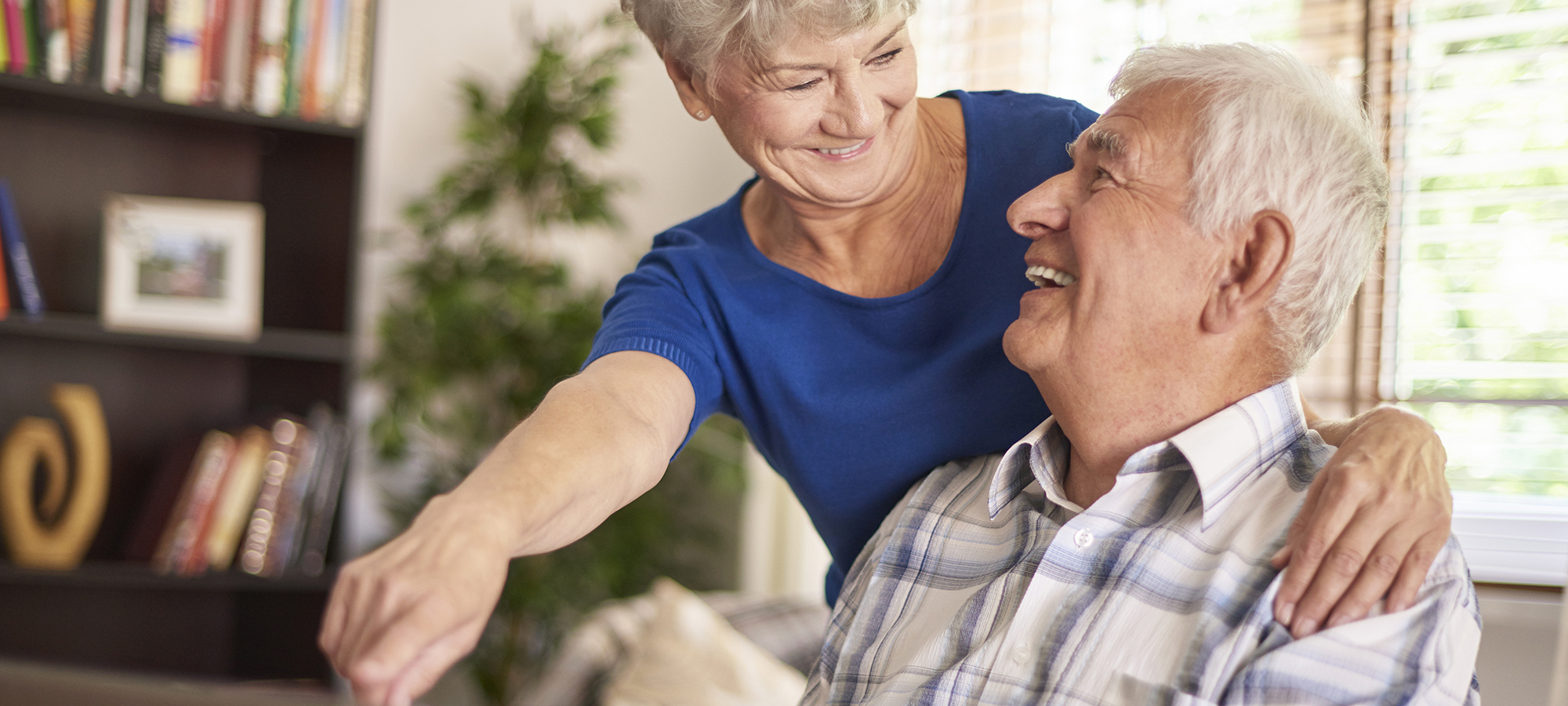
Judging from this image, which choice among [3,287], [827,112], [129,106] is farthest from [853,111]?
[3,287]

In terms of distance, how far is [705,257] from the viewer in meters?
1.26

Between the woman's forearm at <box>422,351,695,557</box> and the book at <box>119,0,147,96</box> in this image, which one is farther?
the book at <box>119,0,147,96</box>

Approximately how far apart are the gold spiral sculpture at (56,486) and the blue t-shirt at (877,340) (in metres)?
1.94

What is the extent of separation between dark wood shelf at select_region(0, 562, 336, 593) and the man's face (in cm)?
229

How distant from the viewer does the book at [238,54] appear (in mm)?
2621

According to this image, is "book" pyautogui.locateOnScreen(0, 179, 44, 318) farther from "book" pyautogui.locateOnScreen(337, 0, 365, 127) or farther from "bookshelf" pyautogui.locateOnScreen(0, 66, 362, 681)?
"book" pyautogui.locateOnScreen(337, 0, 365, 127)

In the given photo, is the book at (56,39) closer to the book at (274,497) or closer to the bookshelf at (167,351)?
the bookshelf at (167,351)

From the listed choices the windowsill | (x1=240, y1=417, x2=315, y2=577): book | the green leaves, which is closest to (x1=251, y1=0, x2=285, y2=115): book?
the green leaves

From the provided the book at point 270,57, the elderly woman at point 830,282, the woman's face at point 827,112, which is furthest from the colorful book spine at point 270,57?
the woman's face at point 827,112

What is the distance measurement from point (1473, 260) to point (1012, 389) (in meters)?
1.87

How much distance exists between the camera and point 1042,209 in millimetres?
1112

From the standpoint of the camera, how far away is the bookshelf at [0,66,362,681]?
2697 mm

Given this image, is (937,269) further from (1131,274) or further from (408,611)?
(408,611)

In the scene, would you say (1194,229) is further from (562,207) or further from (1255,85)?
(562,207)
